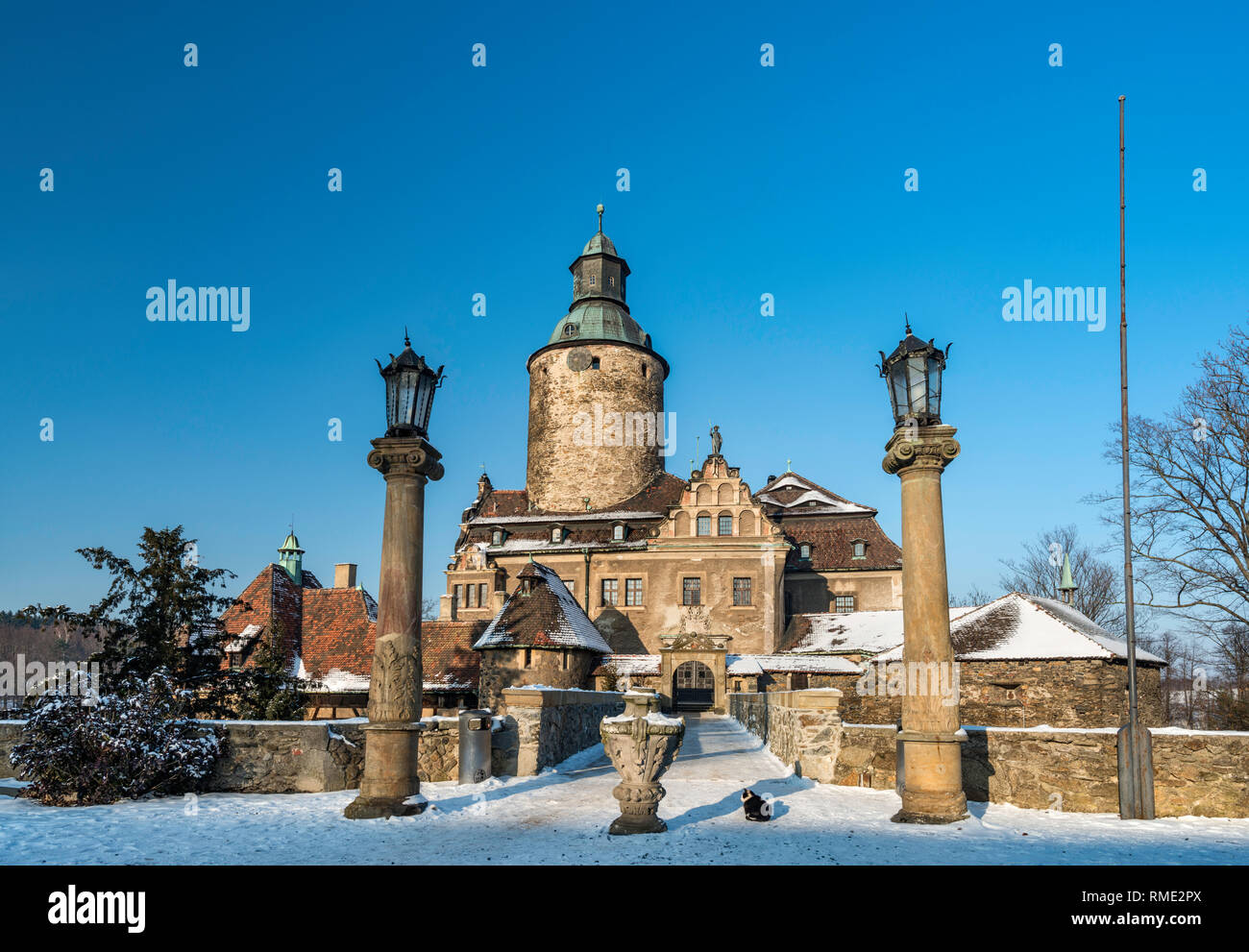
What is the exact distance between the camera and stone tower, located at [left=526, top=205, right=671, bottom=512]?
5144cm

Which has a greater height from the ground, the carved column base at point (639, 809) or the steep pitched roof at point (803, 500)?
the steep pitched roof at point (803, 500)

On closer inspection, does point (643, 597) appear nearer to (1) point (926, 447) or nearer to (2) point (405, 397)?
(2) point (405, 397)

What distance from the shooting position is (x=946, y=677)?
9.82 m

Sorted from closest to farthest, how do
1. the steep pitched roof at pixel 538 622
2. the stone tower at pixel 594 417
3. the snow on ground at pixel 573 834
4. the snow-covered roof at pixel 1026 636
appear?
the snow on ground at pixel 573 834
the snow-covered roof at pixel 1026 636
the steep pitched roof at pixel 538 622
the stone tower at pixel 594 417

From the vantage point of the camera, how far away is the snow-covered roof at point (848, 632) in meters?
35.8

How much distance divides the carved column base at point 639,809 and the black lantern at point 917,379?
5423 millimetres

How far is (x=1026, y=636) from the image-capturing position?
93.1ft

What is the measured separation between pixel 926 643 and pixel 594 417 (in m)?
42.6

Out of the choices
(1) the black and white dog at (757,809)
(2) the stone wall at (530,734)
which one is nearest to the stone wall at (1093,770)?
(1) the black and white dog at (757,809)

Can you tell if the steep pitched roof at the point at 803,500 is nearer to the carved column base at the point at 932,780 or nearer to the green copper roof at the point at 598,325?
the green copper roof at the point at 598,325

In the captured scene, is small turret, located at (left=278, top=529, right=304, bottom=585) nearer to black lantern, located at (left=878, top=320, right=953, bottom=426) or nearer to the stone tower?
the stone tower
